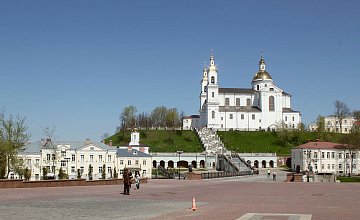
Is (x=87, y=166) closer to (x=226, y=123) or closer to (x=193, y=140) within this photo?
(x=193, y=140)

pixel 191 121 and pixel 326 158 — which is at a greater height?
pixel 191 121

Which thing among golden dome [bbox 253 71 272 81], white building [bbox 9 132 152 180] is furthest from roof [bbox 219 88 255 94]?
white building [bbox 9 132 152 180]

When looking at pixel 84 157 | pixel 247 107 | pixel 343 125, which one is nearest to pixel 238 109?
pixel 247 107

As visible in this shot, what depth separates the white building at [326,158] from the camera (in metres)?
97.2

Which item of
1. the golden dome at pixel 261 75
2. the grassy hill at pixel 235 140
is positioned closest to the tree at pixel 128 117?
the grassy hill at pixel 235 140

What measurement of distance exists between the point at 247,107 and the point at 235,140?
65.2ft

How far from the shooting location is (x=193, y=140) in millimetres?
Result: 137250

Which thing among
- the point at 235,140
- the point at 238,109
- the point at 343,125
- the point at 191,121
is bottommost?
the point at 235,140

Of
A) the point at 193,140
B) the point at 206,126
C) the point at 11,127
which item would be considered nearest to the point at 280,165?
the point at 193,140

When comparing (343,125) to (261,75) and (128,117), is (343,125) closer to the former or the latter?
(261,75)

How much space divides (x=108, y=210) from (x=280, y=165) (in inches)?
3908

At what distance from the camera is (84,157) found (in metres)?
87.8

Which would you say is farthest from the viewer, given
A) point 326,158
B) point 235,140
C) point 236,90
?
point 236,90

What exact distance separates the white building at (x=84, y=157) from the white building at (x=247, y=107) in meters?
61.0
